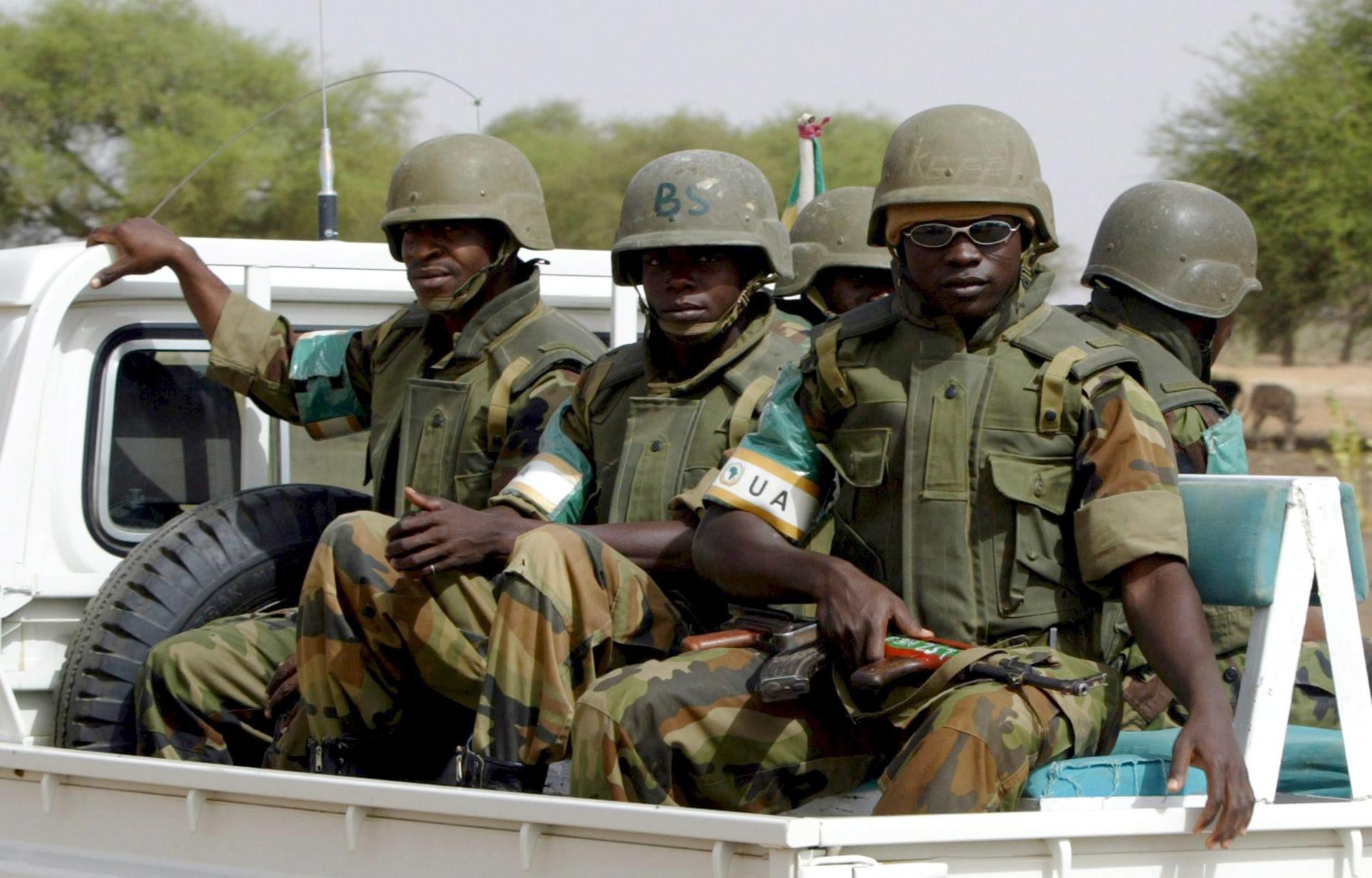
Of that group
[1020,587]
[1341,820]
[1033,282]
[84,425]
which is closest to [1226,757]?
[1341,820]

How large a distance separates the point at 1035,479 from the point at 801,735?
2.11 feet

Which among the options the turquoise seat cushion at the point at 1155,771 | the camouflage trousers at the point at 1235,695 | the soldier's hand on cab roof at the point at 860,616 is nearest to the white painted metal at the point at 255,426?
the soldier's hand on cab roof at the point at 860,616

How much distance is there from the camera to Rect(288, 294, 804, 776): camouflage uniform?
3580 mm

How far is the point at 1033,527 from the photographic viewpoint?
3.58 metres

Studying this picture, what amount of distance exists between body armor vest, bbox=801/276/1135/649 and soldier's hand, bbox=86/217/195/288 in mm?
2018

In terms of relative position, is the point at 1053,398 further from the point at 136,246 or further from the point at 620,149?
the point at 620,149

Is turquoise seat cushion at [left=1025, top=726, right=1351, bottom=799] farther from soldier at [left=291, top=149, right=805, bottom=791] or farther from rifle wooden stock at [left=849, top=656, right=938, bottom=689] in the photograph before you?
soldier at [left=291, top=149, right=805, bottom=791]

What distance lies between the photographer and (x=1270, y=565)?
3416mm

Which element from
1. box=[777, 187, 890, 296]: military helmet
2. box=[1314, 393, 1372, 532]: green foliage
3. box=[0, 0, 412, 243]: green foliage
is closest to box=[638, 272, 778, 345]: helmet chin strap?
box=[777, 187, 890, 296]: military helmet

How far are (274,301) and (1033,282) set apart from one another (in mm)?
2312

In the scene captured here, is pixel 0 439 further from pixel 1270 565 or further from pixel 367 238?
pixel 367 238

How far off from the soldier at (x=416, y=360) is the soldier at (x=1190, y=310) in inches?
53.2

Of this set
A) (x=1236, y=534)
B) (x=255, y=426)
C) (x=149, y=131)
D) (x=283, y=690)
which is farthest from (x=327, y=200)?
(x=149, y=131)

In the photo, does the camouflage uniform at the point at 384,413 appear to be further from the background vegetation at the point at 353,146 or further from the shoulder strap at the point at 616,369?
the background vegetation at the point at 353,146
